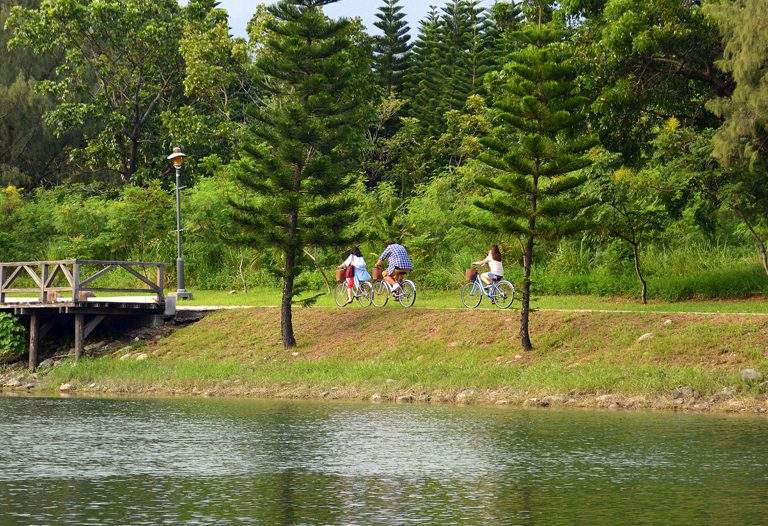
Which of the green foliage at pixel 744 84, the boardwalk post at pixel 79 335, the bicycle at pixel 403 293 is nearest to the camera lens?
the green foliage at pixel 744 84

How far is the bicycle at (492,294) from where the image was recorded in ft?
110

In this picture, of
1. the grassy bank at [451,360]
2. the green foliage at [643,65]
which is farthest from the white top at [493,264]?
the green foliage at [643,65]

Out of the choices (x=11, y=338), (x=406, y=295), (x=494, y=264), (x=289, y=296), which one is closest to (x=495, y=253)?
(x=494, y=264)

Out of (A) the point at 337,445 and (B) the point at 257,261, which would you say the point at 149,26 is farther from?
(A) the point at 337,445

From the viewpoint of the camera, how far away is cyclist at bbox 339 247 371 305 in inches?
1409

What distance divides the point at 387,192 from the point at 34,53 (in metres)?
23.4

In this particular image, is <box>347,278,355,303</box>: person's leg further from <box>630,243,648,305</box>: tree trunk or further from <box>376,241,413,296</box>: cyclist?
<box>630,243,648,305</box>: tree trunk

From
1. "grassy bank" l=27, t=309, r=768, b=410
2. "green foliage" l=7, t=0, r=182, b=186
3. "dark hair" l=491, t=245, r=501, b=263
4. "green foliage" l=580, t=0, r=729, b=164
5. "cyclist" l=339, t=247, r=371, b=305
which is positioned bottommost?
"grassy bank" l=27, t=309, r=768, b=410

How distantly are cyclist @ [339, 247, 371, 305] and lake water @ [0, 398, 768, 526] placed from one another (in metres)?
9.26

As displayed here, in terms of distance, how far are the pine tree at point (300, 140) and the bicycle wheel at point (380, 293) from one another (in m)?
2.02

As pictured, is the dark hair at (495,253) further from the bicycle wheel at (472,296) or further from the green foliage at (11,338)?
the green foliage at (11,338)

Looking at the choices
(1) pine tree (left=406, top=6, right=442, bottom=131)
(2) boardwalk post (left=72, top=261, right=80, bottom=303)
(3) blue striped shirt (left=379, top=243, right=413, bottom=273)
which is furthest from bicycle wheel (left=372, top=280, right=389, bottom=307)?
(1) pine tree (left=406, top=6, right=442, bottom=131)

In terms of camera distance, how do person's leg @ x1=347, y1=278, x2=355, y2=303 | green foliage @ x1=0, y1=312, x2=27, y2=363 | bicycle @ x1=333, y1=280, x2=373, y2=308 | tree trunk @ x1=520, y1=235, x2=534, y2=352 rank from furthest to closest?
green foliage @ x1=0, y1=312, x2=27, y2=363 < person's leg @ x1=347, y1=278, x2=355, y2=303 < bicycle @ x1=333, y1=280, x2=373, y2=308 < tree trunk @ x1=520, y1=235, x2=534, y2=352

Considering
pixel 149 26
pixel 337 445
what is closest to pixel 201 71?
pixel 149 26
